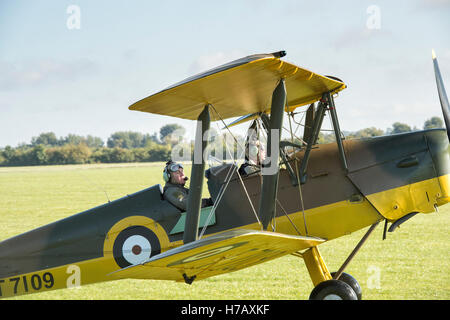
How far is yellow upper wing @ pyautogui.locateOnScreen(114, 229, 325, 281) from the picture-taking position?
350 cm

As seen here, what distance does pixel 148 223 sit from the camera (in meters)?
5.23

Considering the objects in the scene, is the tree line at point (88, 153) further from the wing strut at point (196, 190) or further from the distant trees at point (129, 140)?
the wing strut at point (196, 190)

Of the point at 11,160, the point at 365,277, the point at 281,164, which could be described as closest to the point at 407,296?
the point at 365,277

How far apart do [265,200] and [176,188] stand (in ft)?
4.12

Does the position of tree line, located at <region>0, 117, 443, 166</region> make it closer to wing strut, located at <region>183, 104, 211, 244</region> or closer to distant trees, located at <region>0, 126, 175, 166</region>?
distant trees, located at <region>0, 126, 175, 166</region>

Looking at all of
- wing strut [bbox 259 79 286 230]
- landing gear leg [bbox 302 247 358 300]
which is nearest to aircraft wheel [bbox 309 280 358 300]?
landing gear leg [bbox 302 247 358 300]

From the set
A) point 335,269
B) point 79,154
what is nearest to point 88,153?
point 79,154

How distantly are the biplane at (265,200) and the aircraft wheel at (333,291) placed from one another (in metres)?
0.01

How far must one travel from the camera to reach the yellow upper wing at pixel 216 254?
3.50 meters

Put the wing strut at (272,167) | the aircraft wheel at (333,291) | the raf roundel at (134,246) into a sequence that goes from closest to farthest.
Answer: the wing strut at (272,167)
the aircraft wheel at (333,291)
the raf roundel at (134,246)

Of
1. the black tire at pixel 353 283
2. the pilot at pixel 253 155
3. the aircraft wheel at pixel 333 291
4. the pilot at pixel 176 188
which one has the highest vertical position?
the pilot at pixel 253 155

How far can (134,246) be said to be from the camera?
5258 millimetres

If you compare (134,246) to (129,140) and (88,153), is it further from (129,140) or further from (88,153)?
(129,140)

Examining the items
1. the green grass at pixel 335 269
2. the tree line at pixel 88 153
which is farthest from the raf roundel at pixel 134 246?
the tree line at pixel 88 153
